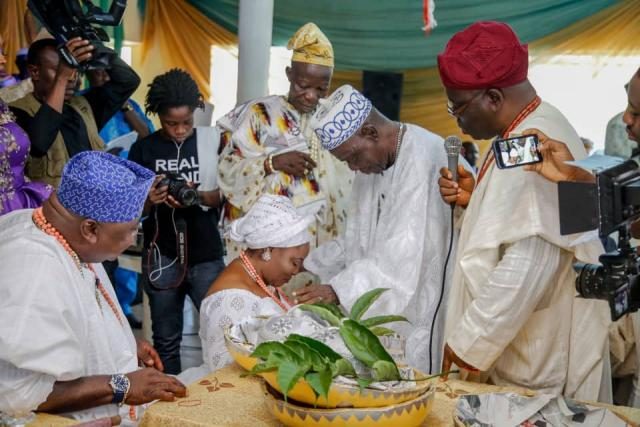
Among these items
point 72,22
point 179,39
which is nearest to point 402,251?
point 72,22

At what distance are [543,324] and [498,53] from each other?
2.86 feet

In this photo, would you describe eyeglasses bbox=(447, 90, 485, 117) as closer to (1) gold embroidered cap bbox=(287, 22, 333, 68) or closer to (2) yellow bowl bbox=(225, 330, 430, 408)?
(2) yellow bowl bbox=(225, 330, 430, 408)

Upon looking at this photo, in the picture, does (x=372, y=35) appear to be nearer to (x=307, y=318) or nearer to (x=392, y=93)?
(x=392, y=93)

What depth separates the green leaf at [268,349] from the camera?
207 cm

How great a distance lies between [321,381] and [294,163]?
7.70ft

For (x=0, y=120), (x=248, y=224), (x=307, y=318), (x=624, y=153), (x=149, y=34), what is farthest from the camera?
(x=149, y=34)

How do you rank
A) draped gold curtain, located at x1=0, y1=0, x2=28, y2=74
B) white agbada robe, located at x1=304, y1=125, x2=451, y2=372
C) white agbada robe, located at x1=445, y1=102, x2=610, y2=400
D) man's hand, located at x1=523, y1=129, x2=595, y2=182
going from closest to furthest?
man's hand, located at x1=523, y1=129, x2=595, y2=182 → white agbada robe, located at x1=445, y1=102, x2=610, y2=400 → white agbada robe, located at x1=304, y1=125, x2=451, y2=372 → draped gold curtain, located at x1=0, y1=0, x2=28, y2=74

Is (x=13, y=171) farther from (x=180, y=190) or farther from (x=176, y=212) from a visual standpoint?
(x=176, y=212)

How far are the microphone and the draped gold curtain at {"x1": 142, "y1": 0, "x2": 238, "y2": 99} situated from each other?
22.7ft

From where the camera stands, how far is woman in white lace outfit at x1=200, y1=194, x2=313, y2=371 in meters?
3.07

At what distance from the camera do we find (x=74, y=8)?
4.30 metres

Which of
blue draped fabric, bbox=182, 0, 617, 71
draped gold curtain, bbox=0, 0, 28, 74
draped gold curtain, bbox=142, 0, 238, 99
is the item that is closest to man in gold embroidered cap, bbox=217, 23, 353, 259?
draped gold curtain, bbox=0, 0, 28, 74

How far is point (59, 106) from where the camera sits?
4238 millimetres

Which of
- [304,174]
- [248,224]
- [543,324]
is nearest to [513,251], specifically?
[543,324]
